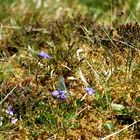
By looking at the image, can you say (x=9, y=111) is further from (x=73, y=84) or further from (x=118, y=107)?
(x=118, y=107)

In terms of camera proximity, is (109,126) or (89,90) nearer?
(109,126)

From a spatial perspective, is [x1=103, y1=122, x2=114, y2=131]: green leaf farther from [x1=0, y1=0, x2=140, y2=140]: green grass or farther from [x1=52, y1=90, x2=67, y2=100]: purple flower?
[x1=52, y1=90, x2=67, y2=100]: purple flower

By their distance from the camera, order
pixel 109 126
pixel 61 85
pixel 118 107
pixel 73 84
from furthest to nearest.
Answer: pixel 73 84 < pixel 61 85 < pixel 118 107 < pixel 109 126

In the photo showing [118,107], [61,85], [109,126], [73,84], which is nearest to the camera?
[109,126]

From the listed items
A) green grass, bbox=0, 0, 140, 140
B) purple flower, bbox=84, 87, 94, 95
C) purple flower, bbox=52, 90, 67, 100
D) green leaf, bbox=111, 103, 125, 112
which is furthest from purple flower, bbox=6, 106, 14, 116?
green leaf, bbox=111, 103, 125, 112

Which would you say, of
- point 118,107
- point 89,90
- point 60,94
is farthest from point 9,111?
point 118,107

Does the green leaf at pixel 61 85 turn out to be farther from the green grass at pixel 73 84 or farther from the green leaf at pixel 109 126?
the green leaf at pixel 109 126

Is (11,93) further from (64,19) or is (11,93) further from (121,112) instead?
(64,19)

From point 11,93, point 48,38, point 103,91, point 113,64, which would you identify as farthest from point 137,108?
point 48,38

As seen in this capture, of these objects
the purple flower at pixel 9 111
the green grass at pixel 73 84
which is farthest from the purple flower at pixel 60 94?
the purple flower at pixel 9 111
